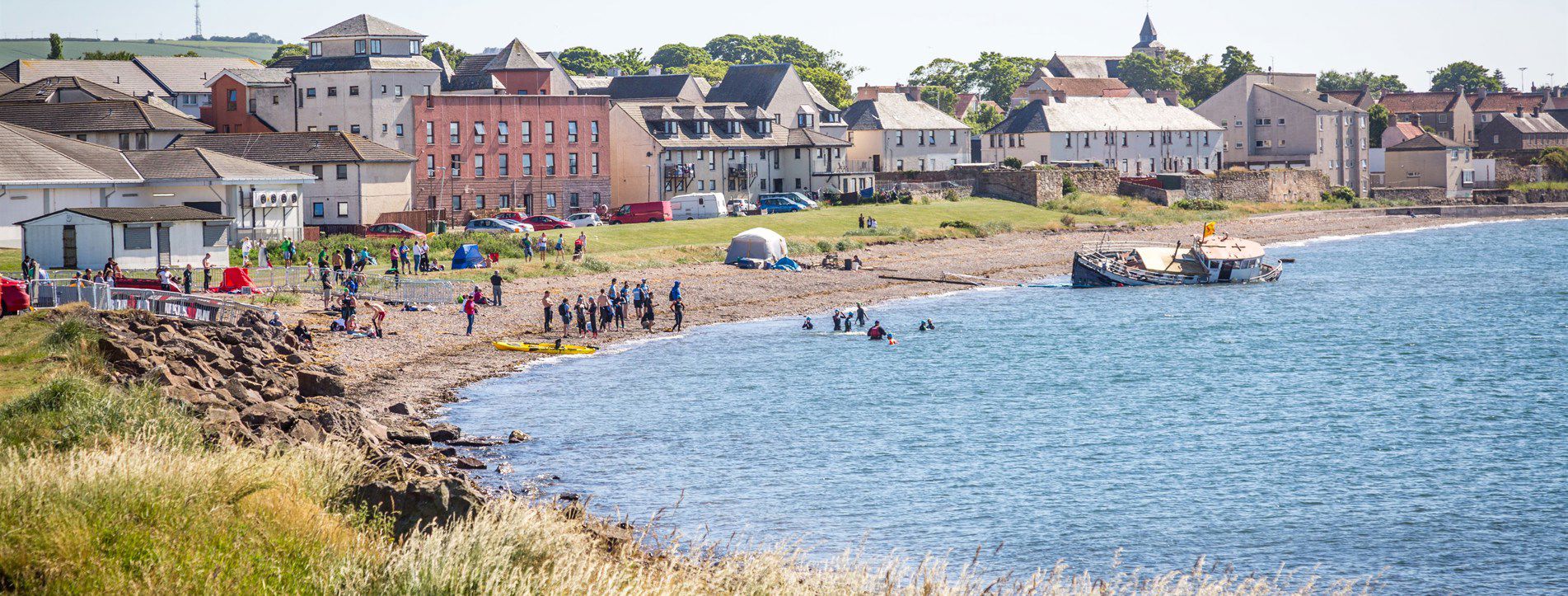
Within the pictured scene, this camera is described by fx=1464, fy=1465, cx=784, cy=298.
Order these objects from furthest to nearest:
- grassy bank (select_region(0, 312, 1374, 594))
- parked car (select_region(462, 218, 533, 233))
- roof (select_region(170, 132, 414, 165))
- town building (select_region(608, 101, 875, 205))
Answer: town building (select_region(608, 101, 875, 205))
roof (select_region(170, 132, 414, 165))
parked car (select_region(462, 218, 533, 233))
grassy bank (select_region(0, 312, 1374, 594))

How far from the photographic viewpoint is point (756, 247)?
72438 mm

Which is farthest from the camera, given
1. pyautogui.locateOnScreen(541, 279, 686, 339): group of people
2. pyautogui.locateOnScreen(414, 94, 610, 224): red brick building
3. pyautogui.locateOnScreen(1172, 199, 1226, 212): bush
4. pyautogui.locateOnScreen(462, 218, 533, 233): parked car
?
pyautogui.locateOnScreen(1172, 199, 1226, 212): bush

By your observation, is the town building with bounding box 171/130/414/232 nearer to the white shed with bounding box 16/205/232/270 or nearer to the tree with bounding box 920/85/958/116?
the white shed with bounding box 16/205/232/270

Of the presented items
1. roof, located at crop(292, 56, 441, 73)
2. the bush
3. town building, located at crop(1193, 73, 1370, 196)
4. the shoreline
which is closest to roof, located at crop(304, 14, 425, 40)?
roof, located at crop(292, 56, 441, 73)

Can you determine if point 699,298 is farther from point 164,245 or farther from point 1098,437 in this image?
point 1098,437

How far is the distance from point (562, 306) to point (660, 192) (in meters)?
46.2

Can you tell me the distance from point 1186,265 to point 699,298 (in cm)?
3150

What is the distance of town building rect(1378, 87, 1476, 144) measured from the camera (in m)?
173

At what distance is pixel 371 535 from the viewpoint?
18891 mm

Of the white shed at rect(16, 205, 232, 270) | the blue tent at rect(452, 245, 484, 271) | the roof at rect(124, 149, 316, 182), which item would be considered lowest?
the blue tent at rect(452, 245, 484, 271)

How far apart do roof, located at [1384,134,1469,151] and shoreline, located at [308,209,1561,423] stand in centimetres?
4028

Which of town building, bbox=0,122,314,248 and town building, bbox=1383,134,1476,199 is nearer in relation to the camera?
town building, bbox=0,122,314,248

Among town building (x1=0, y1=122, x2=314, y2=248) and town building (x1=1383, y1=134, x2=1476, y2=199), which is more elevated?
town building (x1=1383, y1=134, x2=1476, y2=199)

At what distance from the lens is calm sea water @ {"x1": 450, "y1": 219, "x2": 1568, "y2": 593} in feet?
89.5
